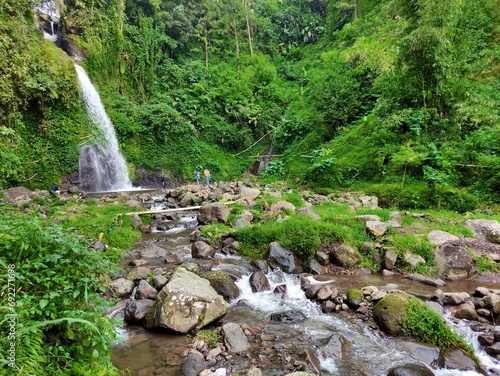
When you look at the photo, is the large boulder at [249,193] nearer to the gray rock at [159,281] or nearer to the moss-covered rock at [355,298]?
the gray rock at [159,281]

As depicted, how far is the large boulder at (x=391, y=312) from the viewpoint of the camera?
473cm

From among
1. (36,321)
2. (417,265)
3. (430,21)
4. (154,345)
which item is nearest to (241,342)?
(154,345)

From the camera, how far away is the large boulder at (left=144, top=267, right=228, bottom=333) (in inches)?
187

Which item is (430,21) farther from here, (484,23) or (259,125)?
(259,125)

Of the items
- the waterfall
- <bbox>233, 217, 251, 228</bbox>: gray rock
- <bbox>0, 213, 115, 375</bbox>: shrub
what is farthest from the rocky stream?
the waterfall

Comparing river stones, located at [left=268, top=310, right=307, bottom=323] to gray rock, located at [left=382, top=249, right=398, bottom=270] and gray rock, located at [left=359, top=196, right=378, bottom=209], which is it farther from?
gray rock, located at [left=359, top=196, right=378, bottom=209]

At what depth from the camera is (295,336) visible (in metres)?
4.76

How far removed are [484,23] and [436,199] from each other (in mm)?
9744

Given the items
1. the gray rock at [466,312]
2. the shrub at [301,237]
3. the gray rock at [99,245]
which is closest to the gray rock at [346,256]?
the shrub at [301,237]

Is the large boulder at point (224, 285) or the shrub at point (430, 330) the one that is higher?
the large boulder at point (224, 285)

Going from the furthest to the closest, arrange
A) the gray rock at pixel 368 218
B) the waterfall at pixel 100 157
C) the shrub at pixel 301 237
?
the waterfall at pixel 100 157 < the gray rock at pixel 368 218 < the shrub at pixel 301 237

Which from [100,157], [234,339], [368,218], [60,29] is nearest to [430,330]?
[234,339]

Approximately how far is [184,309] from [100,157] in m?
17.8

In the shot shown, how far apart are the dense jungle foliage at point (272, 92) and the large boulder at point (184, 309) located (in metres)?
6.03
